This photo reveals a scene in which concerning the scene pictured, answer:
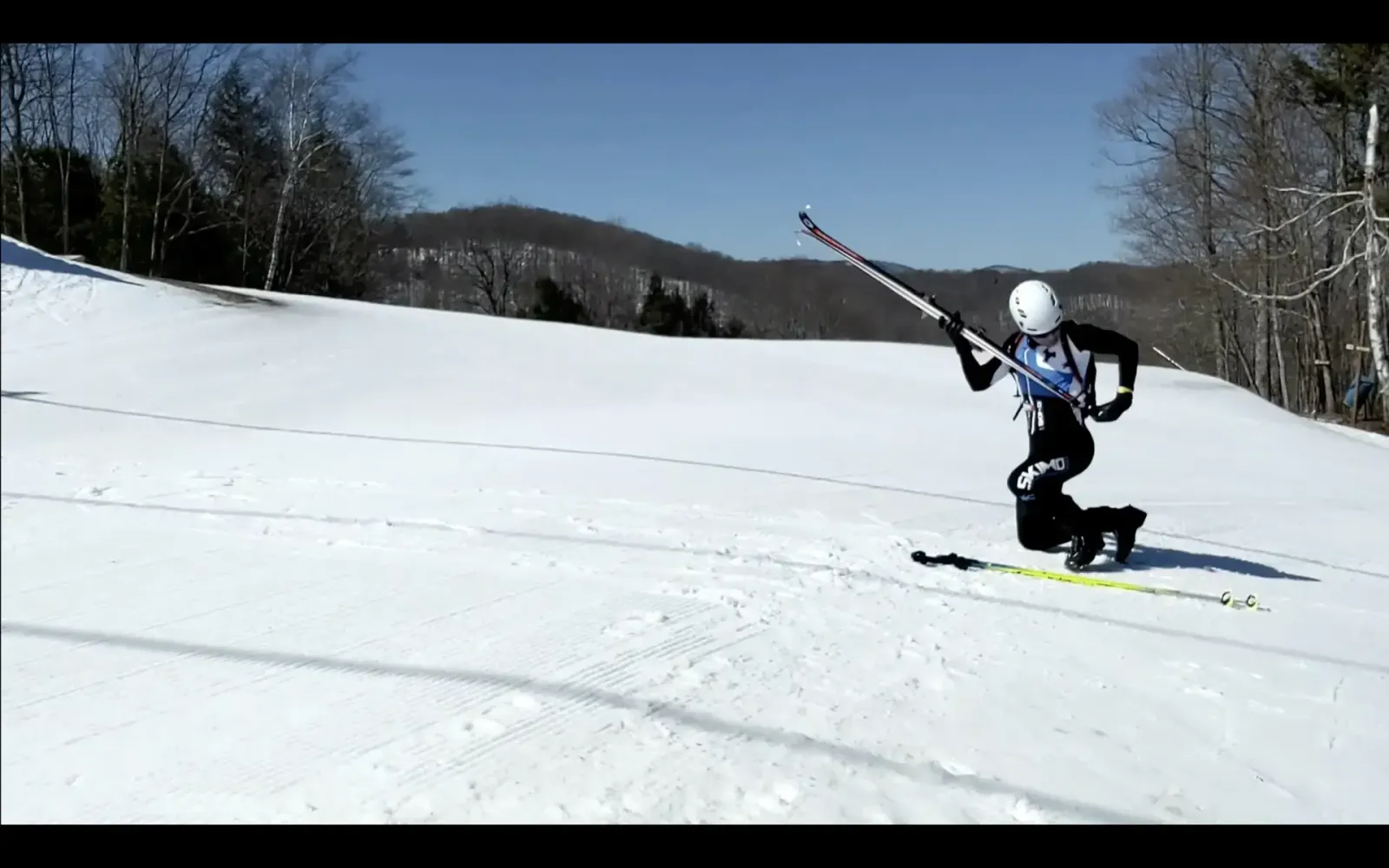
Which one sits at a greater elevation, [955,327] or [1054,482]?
[955,327]

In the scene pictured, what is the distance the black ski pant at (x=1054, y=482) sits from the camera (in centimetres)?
576

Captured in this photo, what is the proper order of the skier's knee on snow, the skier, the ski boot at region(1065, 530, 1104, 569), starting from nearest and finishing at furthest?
the ski boot at region(1065, 530, 1104, 569) → the skier → the skier's knee on snow

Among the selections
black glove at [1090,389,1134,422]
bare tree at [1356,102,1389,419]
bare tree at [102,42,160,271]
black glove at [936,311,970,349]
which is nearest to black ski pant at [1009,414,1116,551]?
black glove at [1090,389,1134,422]

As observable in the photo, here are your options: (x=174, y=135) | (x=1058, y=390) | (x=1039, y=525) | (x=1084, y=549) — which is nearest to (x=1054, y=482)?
(x=1039, y=525)

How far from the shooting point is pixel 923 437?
37.4ft

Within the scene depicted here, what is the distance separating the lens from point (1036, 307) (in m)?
5.72

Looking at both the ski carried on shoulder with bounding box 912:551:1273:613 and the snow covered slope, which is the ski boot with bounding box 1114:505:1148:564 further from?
the ski carried on shoulder with bounding box 912:551:1273:613

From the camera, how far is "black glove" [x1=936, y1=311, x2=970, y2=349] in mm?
5793

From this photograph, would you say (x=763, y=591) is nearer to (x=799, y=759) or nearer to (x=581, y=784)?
(x=799, y=759)

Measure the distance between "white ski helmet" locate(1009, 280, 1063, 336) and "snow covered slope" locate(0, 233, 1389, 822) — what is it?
138 cm

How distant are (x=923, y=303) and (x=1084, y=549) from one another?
1706 millimetres

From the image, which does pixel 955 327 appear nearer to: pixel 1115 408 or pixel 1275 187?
pixel 1115 408

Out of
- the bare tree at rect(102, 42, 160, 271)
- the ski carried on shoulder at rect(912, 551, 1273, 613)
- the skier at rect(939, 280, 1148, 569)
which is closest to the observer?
the bare tree at rect(102, 42, 160, 271)

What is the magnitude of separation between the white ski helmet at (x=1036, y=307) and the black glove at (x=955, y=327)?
0.32 m
